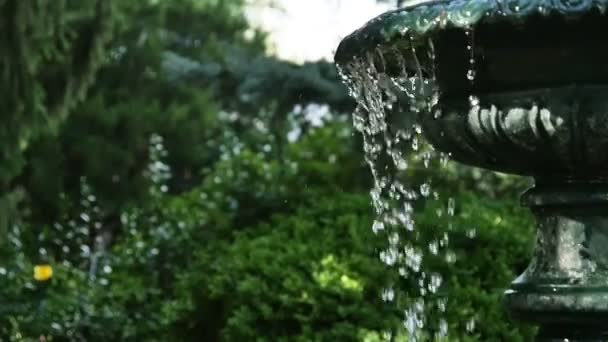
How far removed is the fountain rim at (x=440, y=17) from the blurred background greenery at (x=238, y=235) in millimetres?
1994

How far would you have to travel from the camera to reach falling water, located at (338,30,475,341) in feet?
9.09

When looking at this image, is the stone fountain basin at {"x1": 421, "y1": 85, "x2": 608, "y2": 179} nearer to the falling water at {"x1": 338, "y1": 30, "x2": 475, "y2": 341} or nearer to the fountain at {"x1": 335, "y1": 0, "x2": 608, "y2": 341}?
the fountain at {"x1": 335, "y1": 0, "x2": 608, "y2": 341}

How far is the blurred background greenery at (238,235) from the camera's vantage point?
456 cm

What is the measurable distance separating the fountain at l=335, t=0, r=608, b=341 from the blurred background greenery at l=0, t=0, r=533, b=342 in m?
1.77

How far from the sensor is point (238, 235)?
596cm

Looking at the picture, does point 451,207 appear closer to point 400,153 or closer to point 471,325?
point 400,153

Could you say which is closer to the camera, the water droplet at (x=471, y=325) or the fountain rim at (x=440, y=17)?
the fountain rim at (x=440, y=17)

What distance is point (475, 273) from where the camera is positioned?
4801mm

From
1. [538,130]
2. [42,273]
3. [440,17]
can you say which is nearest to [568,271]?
[538,130]

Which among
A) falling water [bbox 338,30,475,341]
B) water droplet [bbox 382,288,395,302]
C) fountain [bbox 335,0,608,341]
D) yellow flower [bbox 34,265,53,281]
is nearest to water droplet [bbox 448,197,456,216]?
falling water [bbox 338,30,475,341]

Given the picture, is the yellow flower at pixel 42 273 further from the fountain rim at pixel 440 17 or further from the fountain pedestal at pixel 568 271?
the fountain pedestal at pixel 568 271

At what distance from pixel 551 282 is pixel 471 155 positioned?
41 centimetres

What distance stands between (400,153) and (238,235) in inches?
51.4

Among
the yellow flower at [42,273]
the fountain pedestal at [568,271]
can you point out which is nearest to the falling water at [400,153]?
the fountain pedestal at [568,271]
